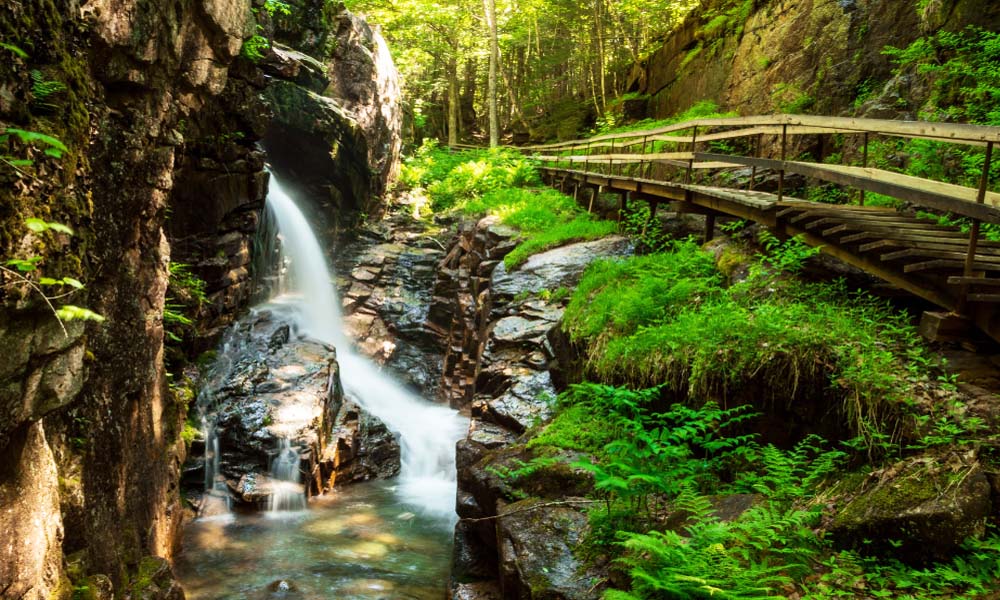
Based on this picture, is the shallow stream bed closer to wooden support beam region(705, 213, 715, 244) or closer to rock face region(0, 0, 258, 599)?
rock face region(0, 0, 258, 599)

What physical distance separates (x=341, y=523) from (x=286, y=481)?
140 centimetres

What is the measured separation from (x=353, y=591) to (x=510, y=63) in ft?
103

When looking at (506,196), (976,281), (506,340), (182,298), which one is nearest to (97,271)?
(182,298)

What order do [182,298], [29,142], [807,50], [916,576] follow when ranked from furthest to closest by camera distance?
1. [807,50]
2. [182,298]
3. [29,142]
4. [916,576]

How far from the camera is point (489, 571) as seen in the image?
6.80 metres

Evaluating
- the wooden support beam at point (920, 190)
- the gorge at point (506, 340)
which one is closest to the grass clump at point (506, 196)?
the gorge at point (506, 340)

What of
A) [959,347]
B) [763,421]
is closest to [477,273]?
[763,421]

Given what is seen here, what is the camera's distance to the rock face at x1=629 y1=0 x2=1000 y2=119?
33.4 feet

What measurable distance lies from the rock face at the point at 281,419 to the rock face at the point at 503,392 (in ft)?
9.06

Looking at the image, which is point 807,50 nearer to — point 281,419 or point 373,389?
point 373,389

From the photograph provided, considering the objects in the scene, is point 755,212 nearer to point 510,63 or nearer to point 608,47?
point 608,47

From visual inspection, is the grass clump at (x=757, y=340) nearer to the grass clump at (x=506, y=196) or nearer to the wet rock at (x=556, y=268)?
the wet rock at (x=556, y=268)

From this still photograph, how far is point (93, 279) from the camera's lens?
546 centimetres

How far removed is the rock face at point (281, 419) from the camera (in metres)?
10.4
